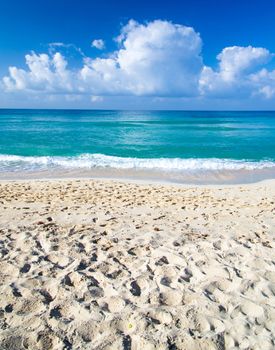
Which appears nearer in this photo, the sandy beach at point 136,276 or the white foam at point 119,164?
the sandy beach at point 136,276

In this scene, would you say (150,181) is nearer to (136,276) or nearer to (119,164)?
(119,164)

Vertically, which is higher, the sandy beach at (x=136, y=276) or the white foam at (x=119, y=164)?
the sandy beach at (x=136, y=276)

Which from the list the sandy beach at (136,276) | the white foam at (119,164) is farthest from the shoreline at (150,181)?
the sandy beach at (136,276)

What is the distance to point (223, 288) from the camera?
4.86m

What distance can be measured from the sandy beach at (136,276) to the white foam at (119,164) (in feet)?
27.7

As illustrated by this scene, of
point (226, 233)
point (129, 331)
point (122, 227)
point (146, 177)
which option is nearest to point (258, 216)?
point (226, 233)

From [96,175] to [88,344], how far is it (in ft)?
40.5

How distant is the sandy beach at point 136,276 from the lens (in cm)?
386

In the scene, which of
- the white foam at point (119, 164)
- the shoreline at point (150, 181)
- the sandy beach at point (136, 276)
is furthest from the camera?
the white foam at point (119, 164)

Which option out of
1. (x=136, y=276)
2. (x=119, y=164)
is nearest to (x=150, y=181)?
(x=119, y=164)

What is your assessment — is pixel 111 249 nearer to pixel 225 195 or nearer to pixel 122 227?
pixel 122 227

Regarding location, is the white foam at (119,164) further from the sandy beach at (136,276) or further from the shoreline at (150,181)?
the sandy beach at (136,276)

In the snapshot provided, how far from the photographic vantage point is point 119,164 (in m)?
18.7

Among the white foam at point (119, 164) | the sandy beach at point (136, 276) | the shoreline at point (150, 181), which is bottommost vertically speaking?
the white foam at point (119, 164)
